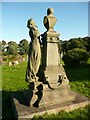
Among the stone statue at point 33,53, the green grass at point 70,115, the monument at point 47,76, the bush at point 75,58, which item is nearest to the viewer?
the green grass at point 70,115

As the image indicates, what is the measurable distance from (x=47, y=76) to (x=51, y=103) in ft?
3.17

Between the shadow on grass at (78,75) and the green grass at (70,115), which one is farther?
the shadow on grass at (78,75)

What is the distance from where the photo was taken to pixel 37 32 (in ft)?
21.2

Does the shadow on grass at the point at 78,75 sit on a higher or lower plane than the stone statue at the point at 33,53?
lower

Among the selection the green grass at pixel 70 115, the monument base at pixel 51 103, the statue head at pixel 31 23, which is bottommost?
the green grass at pixel 70 115

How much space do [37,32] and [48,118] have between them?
9.84 feet

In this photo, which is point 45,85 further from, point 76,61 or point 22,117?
point 76,61

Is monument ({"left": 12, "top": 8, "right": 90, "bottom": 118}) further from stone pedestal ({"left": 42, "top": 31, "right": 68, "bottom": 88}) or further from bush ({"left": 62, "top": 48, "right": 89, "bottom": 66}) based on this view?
bush ({"left": 62, "top": 48, "right": 89, "bottom": 66})

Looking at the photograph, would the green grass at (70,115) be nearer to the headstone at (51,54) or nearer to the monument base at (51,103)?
the monument base at (51,103)

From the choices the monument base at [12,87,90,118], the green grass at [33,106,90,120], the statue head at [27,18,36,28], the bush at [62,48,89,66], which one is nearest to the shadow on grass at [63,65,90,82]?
the bush at [62,48,89,66]

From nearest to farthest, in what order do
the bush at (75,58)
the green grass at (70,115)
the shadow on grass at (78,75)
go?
the green grass at (70,115) → the shadow on grass at (78,75) → the bush at (75,58)

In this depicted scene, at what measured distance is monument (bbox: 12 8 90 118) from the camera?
6.17 m

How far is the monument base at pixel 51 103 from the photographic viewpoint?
18.6 ft

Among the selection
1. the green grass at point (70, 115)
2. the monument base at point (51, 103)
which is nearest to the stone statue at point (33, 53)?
the monument base at point (51, 103)
